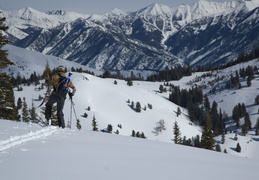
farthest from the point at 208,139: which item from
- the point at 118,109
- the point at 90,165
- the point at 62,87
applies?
the point at 118,109

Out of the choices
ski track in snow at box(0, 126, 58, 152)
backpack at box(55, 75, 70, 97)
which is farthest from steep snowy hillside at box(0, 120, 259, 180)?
backpack at box(55, 75, 70, 97)

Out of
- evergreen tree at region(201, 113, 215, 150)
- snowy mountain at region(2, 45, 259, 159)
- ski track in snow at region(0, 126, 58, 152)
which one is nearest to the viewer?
ski track in snow at region(0, 126, 58, 152)

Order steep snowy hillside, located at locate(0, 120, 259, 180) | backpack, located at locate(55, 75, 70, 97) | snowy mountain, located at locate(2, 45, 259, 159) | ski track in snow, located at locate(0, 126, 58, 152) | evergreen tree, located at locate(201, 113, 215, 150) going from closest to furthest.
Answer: steep snowy hillside, located at locate(0, 120, 259, 180) → ski track in snow, located at locate(0, 126, 58, 152) → backpack, located at locate(55, 75, 70, 97) → evergreen tree, located at locate(201, 113, 215, 150) → snowy mountain, located at locate(2, 45, 259, 159)

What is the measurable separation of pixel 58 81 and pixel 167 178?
9661 millimetres

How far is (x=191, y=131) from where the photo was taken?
114 meters

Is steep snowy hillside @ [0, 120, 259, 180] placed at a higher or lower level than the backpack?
lower

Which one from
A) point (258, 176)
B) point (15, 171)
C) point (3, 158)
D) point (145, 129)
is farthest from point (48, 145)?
point (145, 129)

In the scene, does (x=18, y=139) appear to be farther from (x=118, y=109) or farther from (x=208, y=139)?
(x=118, y=109)

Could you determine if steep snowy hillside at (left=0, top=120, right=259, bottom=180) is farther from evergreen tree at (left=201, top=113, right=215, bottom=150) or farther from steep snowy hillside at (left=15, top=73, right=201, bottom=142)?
steep snowy hillside at (left=15, top=73, right=201, bottom=142)

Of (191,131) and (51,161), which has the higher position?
(51,161)

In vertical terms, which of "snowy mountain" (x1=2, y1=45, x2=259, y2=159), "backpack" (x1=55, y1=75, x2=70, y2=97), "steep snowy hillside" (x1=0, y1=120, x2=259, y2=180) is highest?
"backpack" (x1=55, y1=75, x2=70, y2=97)

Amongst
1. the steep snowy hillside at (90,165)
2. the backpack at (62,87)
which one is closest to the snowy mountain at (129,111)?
the backpack at (62,87)

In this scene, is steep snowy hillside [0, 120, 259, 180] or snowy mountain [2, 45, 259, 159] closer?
steep snowy hillside [0, 120, 259, 180]

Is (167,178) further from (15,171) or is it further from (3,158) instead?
(3,158)
